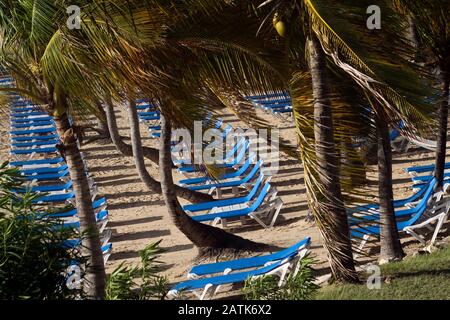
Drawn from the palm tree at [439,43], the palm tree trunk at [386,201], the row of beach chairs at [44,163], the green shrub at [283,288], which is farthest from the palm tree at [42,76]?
the palm tree at [439,43]

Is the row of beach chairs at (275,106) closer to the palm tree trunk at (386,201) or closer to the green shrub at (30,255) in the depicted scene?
the palm tree trunk at (386,201)

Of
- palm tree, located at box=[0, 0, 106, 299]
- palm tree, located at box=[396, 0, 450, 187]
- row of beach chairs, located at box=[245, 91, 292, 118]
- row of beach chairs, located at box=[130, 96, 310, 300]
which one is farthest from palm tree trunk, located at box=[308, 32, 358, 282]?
A: row of beach chairs, located at box=[245, 91, 292, 118]

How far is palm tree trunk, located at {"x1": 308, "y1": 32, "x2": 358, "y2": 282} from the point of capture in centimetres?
667

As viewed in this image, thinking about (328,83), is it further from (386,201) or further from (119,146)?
(119,146)

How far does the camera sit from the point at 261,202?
11.1 meters

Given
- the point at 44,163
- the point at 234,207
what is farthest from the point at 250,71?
the point at 44,163

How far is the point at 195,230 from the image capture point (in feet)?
32.2

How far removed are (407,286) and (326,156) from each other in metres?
1.40

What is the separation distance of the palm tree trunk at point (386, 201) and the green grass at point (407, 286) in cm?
74

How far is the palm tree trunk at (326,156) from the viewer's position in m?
6.67

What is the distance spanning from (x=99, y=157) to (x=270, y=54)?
997cm

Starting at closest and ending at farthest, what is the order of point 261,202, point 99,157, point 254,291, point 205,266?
point 254,291, point 205,266, point 261,202, point 99,157
